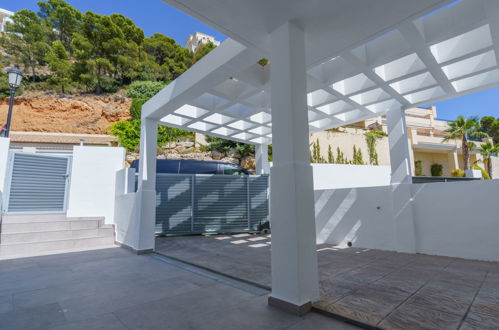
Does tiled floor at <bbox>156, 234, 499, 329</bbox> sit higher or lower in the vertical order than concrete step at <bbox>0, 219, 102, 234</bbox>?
lower

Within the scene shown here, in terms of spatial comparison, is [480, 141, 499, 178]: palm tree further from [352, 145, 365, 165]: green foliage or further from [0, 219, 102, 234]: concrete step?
[0, 219, 102, 234]: concrete step

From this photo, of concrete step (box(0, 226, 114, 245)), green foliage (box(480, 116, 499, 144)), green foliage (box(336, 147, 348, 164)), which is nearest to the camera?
concrete step (box(0, 226, 114, 245))

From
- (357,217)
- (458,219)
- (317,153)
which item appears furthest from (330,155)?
(458,219)

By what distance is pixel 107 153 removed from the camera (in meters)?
7.89

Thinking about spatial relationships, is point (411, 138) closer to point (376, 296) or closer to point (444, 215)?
point (444, 215)

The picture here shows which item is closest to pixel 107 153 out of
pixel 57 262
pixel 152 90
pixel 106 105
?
pixel 57 262

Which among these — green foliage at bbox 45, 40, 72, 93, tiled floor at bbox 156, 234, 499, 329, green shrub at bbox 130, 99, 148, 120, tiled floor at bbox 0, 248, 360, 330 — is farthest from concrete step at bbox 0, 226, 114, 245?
green foliage at bbox 45, 40, 72, 93

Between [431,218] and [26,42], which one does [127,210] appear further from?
[26,42]

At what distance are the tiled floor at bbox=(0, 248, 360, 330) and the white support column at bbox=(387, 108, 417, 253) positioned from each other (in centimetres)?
412

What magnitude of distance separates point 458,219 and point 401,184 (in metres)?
1.20

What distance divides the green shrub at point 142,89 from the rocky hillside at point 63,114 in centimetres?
194

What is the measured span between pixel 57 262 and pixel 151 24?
1317 inches

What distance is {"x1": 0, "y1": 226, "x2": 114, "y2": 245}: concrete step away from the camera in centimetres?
587

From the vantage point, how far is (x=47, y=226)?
21.3 ft
